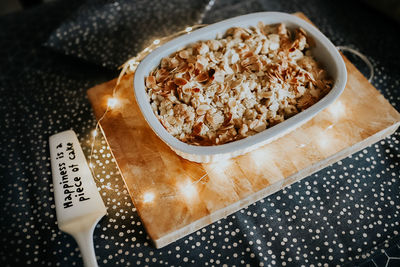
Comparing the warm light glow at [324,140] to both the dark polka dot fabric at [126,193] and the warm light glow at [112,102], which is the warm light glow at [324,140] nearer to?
the dark polka dot fabric at [126,193]

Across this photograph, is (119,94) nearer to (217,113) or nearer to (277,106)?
(217,113)

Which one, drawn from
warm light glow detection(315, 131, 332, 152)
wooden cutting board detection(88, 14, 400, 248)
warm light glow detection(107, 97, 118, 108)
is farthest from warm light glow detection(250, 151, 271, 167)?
warm light glow detection(107, 97, 118, 108)

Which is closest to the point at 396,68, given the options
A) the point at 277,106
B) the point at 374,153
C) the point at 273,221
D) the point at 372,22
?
the point at 372,22

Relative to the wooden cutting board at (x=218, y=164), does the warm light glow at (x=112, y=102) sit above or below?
above

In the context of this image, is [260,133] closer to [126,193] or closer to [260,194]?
[260,194]

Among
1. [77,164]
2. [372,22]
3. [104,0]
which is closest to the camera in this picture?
[77,164]

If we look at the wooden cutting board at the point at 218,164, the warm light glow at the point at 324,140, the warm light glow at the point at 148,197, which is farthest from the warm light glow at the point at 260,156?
the warm light glow at the point at 148,197
